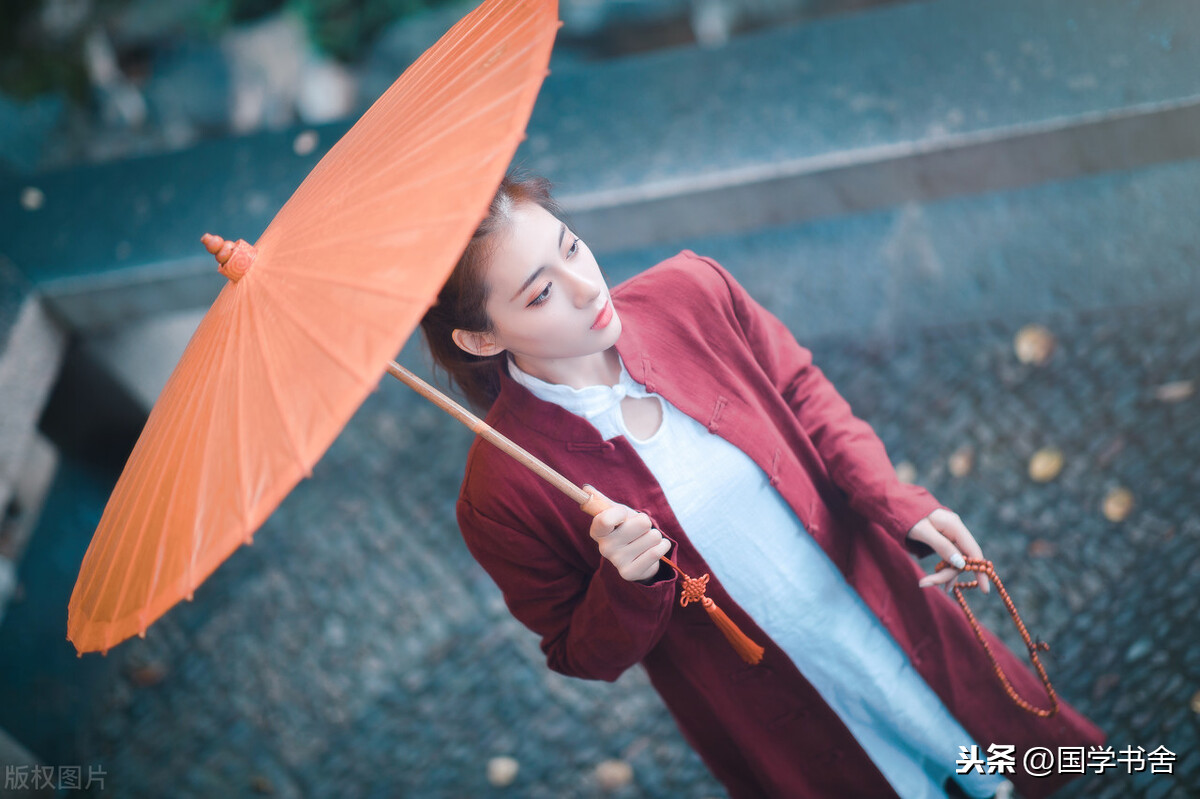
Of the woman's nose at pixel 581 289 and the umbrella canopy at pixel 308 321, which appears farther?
the woman's nose at pixel 581 289

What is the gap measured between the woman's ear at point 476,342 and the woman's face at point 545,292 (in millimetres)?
55

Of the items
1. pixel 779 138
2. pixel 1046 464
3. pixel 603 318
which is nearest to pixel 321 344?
pixel 603 318

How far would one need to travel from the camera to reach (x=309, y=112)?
5.38 m

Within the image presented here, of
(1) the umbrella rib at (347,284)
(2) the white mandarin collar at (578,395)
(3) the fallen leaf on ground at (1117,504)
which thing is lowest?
(3) the fallen leaf on ground at (1117,504)

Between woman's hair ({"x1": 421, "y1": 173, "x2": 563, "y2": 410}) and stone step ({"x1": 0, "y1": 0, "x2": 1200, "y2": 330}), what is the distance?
72.5 inches

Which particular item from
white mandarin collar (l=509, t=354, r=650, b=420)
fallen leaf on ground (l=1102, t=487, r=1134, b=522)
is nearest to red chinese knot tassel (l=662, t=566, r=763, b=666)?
white mandarin collar (l=509, t=354, r=650, b=420)

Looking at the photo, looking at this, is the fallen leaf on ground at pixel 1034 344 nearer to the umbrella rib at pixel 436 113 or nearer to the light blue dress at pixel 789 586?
the light blue dress at pixel 789 586

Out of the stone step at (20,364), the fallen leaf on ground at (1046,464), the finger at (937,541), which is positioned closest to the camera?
the finger at (937,541)

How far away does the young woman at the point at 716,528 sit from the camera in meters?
1.71

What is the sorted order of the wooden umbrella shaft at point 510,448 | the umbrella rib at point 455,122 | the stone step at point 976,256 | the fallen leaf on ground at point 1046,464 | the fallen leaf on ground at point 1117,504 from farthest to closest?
the stone step at point 976,256
the fallen leaf on ground at point 1046,464
the fallen leaf on ground at point 1117,504
the wooden umbrella shaft at point 510,448
the umbrella rib at point 455,122

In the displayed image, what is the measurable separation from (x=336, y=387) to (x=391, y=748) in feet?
8.56

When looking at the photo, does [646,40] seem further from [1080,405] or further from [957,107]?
[1080,405]

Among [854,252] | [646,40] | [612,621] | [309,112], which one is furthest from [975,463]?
[309,112]

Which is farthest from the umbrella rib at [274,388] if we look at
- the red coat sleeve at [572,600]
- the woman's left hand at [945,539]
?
the woman's left hand at [945,539]
